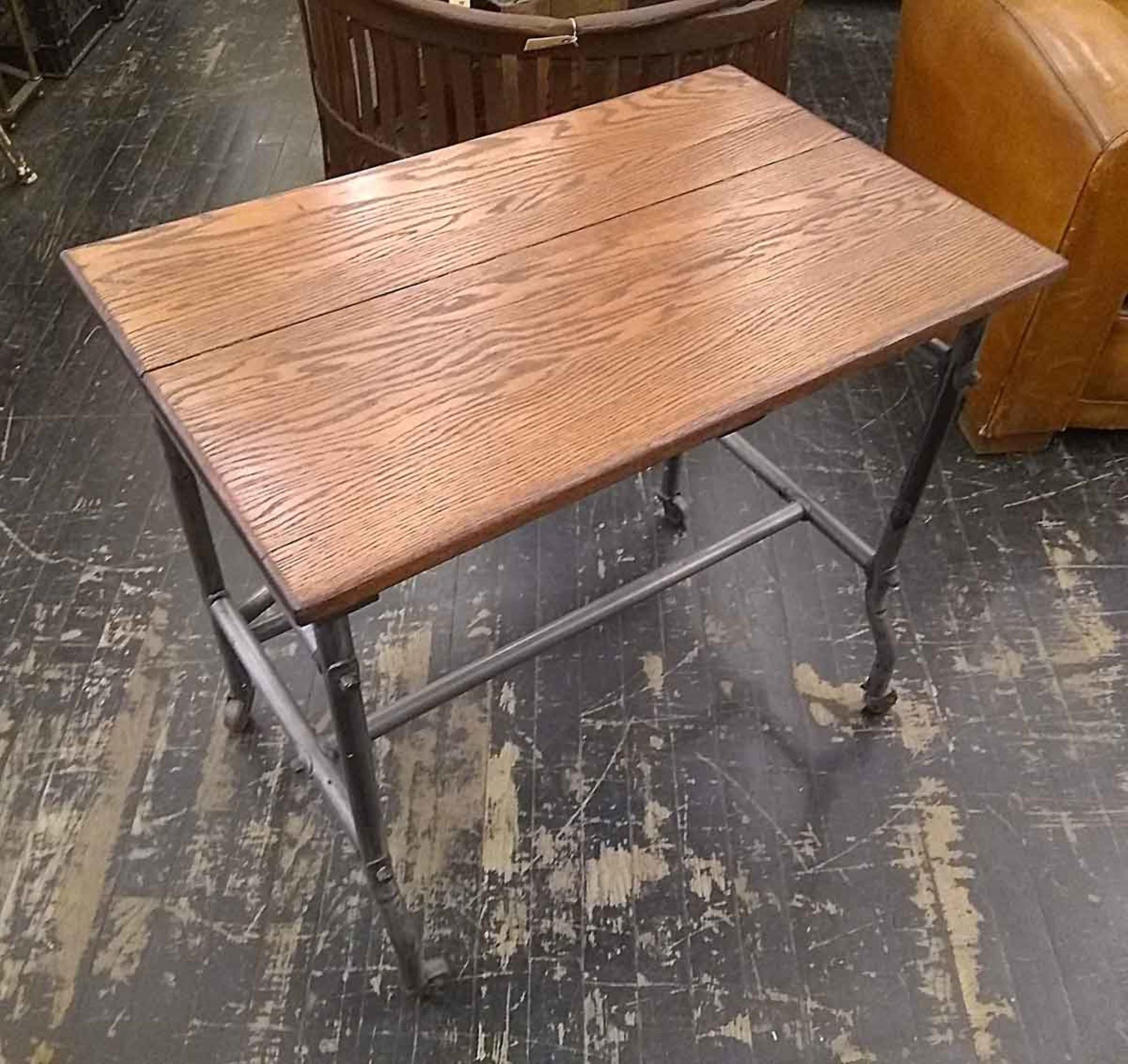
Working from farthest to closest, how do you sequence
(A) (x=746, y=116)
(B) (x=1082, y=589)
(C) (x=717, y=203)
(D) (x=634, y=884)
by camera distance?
1. (B) (x=1082, y=589)
2. (D) (x=634, y=884)
3. (A) (x=746, y=116)
4. (C) (x=717, y=203)

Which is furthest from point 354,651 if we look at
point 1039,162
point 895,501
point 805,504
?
point 1039,162

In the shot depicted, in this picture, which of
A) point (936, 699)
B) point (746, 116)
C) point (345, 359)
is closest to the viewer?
point (345, 359)

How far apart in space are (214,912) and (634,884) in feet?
1.72

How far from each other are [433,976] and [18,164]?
2.18 m

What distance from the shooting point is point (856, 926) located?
1.35 meters

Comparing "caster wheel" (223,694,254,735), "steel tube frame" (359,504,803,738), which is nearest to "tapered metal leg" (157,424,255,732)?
"caster wheel" (223,694,254,735)

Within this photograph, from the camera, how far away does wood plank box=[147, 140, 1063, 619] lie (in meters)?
0.83

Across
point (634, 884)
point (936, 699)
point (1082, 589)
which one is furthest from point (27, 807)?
point (1082, 589)

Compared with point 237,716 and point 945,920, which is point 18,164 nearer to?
point 237,716

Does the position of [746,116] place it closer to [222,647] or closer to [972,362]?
[972,362]

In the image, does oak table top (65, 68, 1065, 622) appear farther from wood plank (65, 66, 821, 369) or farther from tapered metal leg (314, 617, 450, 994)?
tapered metal leg (314, 617, 450, 994)

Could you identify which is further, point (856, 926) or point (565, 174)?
point (856, 926)

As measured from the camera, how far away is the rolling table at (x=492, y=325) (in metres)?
0.85

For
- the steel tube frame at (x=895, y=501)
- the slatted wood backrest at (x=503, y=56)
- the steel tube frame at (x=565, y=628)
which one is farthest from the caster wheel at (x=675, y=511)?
the slatted wood backrest at (x=503, y=56)
